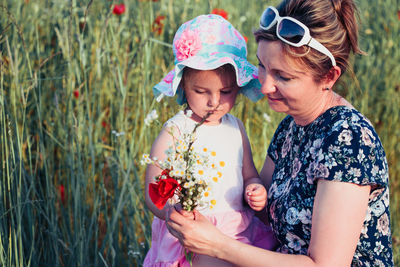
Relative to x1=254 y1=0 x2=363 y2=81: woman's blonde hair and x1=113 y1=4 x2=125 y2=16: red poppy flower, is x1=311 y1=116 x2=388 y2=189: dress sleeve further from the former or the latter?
x1=113 y1=4 x2=125 y2=16: red poppy flower

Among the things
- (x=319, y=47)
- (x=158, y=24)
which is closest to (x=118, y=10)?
(x=158, y=24)

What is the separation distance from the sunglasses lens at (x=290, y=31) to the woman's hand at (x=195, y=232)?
676 millimetres

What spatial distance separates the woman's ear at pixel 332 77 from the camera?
72.7 inches

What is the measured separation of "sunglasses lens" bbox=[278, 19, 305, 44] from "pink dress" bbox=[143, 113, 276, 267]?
0.54 m

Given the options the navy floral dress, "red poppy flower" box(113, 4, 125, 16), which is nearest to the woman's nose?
the navy floral dress

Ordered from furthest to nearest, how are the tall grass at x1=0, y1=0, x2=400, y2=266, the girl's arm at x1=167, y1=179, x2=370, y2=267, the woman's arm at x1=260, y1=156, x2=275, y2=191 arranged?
the tall grass at x1=0, y1=0, x2=400, y2=266, the woman's arm at x1=260, y1=156, x2=275, y2=191, the girl's arm at x1=167, y1=179, x2=370, y2=267

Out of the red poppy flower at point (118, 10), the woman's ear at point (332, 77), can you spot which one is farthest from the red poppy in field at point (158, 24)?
the woman's ear at point (332, 77)

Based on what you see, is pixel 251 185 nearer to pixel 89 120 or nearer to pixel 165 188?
pixel 165 188

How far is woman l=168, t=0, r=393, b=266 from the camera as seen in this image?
1.71m

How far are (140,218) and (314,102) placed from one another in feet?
4.68

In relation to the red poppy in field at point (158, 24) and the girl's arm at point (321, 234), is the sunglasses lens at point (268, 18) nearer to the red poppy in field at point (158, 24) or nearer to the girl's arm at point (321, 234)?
the girl's arm at point (321, 234)

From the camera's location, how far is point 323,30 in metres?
1.80

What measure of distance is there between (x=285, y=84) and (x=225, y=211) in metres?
0.59

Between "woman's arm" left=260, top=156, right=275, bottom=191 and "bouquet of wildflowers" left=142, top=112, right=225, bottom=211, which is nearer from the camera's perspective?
"bouquet of wildflowers" left=142, top=112, right=225, bottom=211
